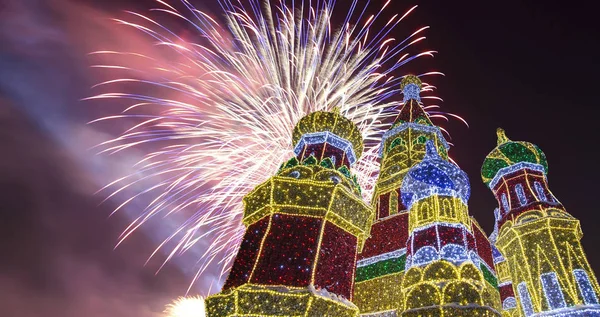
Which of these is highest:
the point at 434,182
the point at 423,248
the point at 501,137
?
the point at 501,137

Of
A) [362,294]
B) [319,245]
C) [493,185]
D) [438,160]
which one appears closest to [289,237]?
[319,245]

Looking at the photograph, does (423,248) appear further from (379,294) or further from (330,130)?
(330,130)

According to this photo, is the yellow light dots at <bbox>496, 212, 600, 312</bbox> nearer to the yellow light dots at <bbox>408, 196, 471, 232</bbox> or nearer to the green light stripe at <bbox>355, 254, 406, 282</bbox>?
the yellow light dots at <bbox>408, 196, 471, 232</bbox>

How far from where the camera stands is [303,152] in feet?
72.0

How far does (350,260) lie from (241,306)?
5.59 meters

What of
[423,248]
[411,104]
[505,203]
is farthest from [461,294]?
[411,104]

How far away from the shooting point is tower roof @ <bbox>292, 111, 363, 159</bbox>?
74.1 feet

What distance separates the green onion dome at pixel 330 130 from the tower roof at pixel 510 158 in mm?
9680

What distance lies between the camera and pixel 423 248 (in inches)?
701

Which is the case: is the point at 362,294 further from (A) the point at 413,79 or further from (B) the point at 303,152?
(A) the point at 413,79

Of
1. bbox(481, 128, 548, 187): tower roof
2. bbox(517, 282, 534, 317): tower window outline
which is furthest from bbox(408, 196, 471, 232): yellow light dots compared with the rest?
bbox(481, 128, 548, 187): tower roof

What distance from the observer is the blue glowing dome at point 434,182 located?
19750mm

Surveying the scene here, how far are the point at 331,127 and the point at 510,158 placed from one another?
12.3 meters

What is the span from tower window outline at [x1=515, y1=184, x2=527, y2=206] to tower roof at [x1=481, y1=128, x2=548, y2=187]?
4.97ft
